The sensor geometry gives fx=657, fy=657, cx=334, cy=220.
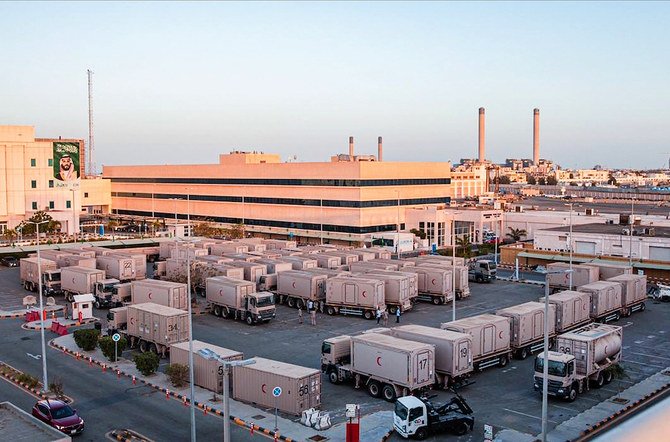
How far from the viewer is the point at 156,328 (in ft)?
120

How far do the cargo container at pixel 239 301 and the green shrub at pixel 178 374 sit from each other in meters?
14.0

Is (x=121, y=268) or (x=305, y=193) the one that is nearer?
(x=121, y=268)

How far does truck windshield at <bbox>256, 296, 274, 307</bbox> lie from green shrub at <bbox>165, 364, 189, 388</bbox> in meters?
14.1

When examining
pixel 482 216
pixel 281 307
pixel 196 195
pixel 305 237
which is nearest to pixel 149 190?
pixel 196 195

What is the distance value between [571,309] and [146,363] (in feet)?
83.8

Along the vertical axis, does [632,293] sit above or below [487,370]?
above

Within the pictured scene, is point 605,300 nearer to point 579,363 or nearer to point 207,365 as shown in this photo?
point 579,363

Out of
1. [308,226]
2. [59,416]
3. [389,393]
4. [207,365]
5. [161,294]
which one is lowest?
[389,393]

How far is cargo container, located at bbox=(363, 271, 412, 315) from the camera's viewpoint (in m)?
48.5

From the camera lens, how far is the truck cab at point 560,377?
2903cm

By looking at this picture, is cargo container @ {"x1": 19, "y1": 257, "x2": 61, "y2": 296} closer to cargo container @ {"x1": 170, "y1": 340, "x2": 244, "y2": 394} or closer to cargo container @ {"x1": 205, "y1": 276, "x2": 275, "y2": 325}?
cargo container @ {"x1": 205, "y1": 276, "x2": 275, "y2": 325}

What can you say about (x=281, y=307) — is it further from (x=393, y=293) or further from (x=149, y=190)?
(x=149, y=190)

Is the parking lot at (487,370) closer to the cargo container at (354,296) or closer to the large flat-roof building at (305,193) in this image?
the cargo container at (354,296)

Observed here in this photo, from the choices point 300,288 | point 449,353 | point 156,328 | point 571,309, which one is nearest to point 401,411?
point 449,353
